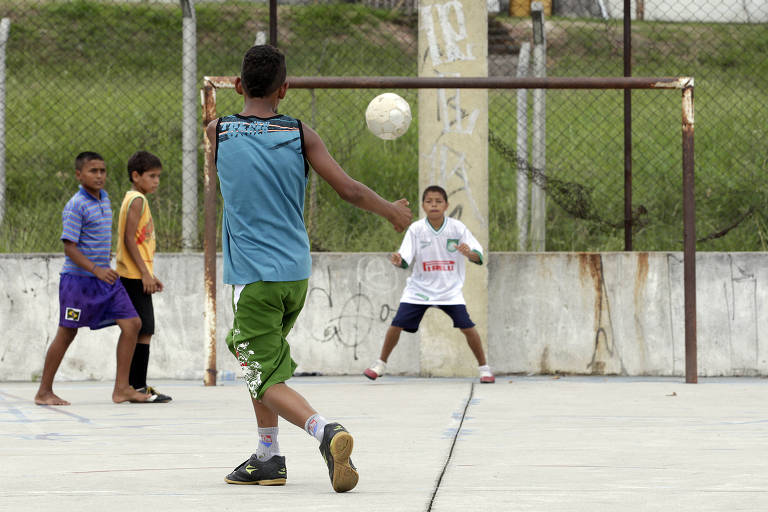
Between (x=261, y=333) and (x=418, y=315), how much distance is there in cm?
400

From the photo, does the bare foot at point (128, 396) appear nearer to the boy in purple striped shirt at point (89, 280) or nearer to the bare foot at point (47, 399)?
the boy in purple striped shirt at point (89, 280)

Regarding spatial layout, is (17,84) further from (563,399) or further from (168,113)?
(563,399)

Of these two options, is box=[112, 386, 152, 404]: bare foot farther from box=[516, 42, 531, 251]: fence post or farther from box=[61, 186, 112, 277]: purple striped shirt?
box=[516, 42, 531, 251]: fence post

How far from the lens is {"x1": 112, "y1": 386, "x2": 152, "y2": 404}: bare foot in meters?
6.85

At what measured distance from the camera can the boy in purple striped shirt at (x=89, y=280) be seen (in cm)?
662

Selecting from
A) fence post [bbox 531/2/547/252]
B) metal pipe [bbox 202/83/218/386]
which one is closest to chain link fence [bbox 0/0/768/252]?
fence post [bbox 531/2/547/252]

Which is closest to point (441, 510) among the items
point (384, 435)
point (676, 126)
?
point (384, 435)

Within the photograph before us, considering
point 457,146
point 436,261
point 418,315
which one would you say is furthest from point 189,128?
point 418,315

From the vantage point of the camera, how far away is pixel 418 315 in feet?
26.3

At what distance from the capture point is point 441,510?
→ 350 cm

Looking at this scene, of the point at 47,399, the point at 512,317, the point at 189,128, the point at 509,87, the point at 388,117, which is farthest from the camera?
the point at 189,128

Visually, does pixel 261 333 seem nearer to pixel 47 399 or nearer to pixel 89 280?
pixel 89 280

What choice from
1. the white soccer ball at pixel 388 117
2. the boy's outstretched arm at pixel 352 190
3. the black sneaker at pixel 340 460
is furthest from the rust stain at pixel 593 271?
the black sneaker at pixel 340 460

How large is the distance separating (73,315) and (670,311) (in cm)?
457
